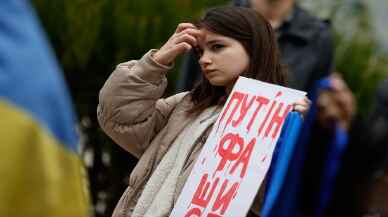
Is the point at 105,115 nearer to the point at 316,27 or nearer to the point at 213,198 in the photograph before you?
the point at 213,198

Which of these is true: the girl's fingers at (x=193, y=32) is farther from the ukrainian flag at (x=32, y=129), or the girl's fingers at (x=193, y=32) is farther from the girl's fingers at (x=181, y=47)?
the ukrainian flag at (x=32, y=129)

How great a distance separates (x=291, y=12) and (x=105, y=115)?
2200 millimetres

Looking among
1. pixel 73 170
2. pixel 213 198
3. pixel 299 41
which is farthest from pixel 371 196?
pixel 299 41

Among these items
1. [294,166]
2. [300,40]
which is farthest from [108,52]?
[294,166]

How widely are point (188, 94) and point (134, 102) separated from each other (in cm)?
24

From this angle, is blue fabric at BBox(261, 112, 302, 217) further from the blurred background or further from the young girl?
Answer: the blurred background

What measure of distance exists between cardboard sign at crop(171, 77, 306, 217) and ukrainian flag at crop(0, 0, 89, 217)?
2.02 m

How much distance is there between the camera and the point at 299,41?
6.57 meters

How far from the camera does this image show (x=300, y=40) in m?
6.57

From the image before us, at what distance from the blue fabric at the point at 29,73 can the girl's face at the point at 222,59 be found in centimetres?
235

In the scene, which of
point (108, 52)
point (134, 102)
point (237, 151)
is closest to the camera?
point (237, 151)

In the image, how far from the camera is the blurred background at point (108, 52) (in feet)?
26.9

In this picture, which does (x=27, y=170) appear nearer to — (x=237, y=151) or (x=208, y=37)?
(x=237, y=151)

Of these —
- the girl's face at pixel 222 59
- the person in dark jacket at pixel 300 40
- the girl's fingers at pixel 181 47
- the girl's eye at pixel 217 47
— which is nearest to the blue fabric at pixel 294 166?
the girl's face at pixel 222 59
